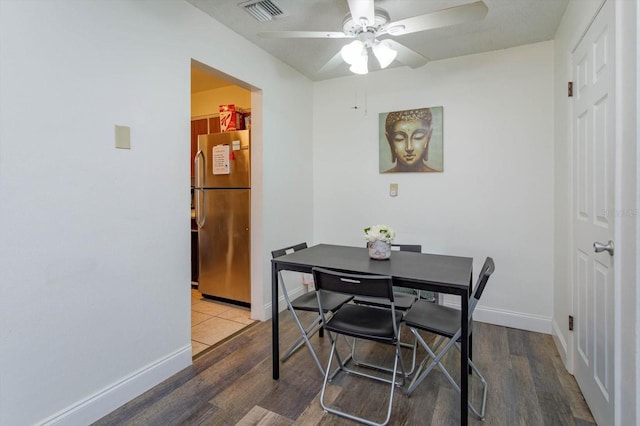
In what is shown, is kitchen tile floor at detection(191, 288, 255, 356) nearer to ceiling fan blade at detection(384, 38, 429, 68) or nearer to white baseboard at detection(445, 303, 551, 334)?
white baseboard at detection(445, 303, 551, 334)

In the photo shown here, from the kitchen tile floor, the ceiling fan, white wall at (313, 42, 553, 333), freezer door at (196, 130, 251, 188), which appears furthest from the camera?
freezer door at (196, 130, 251, 188)

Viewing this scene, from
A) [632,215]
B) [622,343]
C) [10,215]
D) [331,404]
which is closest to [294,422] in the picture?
[331,404]

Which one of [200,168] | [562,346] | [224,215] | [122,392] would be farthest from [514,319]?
[200,168]

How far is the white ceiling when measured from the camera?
89.5 inches

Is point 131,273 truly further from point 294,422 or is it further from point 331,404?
point 331,404

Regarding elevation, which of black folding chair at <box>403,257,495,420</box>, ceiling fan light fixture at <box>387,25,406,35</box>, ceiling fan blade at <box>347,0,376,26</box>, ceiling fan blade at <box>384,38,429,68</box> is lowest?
black folding chair at <box>403,257,495,420</box>

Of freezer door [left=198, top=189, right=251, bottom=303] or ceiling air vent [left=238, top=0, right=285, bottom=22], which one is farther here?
freezer door [left=198, top=189, right=251, bottom=303]

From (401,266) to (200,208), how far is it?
255 centimetres

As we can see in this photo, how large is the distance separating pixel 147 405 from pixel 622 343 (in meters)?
2.38

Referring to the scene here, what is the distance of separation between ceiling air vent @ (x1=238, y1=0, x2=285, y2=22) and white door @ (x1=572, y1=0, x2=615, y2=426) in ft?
6.19

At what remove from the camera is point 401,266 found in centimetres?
198

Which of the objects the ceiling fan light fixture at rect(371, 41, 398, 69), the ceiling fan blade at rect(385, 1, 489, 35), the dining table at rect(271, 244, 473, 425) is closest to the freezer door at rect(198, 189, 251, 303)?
the dining table at rect(271, 244, 473, 425)

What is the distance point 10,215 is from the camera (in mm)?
1453

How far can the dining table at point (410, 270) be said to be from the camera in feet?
5.28
